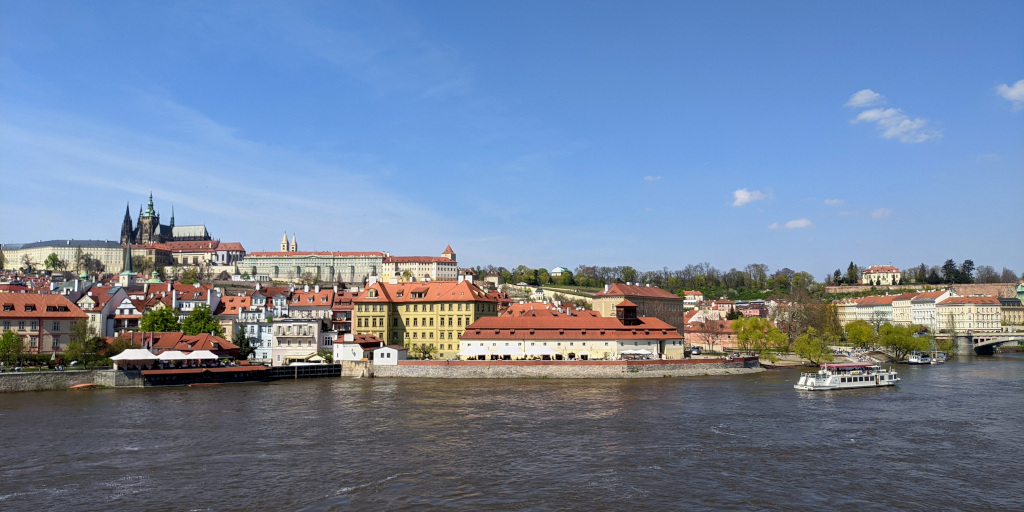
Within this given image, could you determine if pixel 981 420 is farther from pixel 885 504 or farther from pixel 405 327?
pixel 405 327

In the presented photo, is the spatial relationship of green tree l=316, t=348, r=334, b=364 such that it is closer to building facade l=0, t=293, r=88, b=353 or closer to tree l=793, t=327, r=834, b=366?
building facade l=0, t=293, r=88, b=353

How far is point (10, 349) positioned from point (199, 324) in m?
16.1

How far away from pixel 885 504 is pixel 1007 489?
5355mm

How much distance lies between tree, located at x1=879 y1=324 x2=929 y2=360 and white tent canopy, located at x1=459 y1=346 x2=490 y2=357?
51.4 m

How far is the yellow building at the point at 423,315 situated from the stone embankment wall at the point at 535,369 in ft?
28.1

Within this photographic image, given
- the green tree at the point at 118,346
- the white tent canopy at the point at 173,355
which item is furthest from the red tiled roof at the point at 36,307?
the white tent canopy at the point at 173,355

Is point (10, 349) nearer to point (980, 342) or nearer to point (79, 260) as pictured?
point (980, 342)

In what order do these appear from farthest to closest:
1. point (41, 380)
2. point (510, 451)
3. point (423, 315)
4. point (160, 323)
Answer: point (423, 315), point (160, 323), point (41, 380), point (510, 451)

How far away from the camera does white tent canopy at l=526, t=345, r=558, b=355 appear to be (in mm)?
65500

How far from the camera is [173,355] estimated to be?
55.4m

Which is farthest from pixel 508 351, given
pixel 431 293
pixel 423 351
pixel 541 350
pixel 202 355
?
pixel 202 355

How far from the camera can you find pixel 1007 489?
2464 centimetres

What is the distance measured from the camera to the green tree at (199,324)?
2657 inches

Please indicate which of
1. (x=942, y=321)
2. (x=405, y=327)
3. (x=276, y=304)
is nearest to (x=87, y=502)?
(x=405, y=327)
